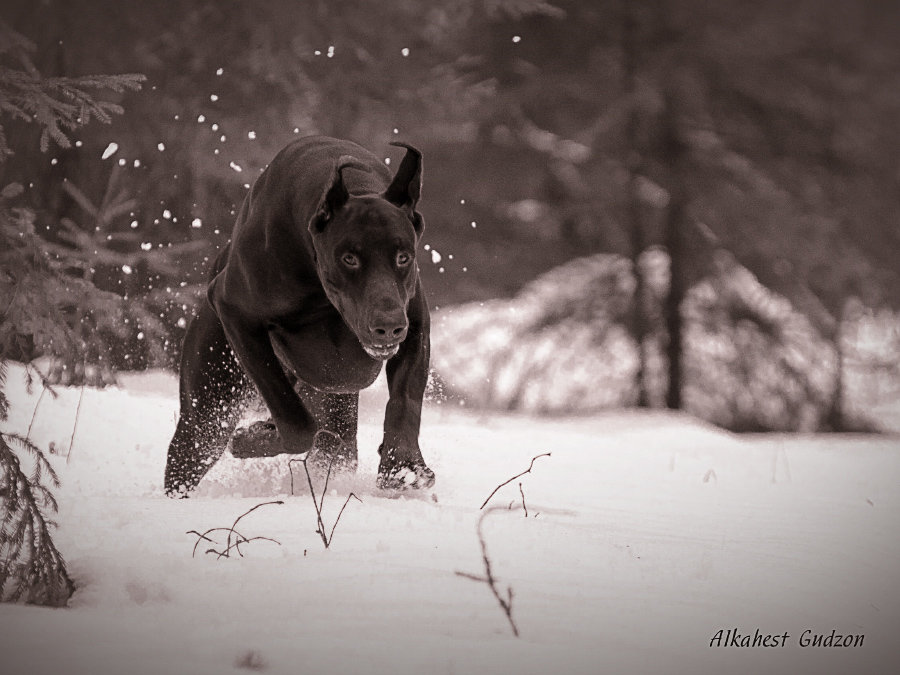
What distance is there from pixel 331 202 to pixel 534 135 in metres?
8.12


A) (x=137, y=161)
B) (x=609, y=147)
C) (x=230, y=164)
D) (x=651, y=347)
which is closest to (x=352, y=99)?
(x=230, y=164)

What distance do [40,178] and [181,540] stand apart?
29.7ft

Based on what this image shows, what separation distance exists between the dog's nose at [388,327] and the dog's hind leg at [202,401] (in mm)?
1421

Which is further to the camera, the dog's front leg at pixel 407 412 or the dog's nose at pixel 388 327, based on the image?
the dog's front leg at pixel 407 412

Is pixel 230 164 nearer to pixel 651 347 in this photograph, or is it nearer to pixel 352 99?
pixel 352 99

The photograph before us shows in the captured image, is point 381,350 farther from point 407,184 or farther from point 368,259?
point 407,184

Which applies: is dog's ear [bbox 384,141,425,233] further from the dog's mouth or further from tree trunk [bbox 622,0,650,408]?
tree trunk [bbox 622,0,650,408]

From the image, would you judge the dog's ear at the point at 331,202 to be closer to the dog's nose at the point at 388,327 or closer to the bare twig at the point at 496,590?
the dog's nose at the point at 388,327

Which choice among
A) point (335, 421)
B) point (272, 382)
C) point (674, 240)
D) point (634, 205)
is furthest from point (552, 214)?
point (272, 382)

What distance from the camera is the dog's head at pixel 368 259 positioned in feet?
10.7

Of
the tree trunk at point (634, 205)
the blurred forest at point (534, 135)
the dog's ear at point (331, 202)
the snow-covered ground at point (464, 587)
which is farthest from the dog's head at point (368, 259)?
the tree trunk at point (634, 205)

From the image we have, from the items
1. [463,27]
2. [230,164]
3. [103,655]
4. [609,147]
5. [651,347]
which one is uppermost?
[463,27]

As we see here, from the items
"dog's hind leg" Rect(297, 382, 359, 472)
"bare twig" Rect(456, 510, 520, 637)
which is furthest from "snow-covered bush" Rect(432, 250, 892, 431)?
"bare twig" Rect(456, 510, 520, 637)

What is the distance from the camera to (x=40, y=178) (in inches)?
413
